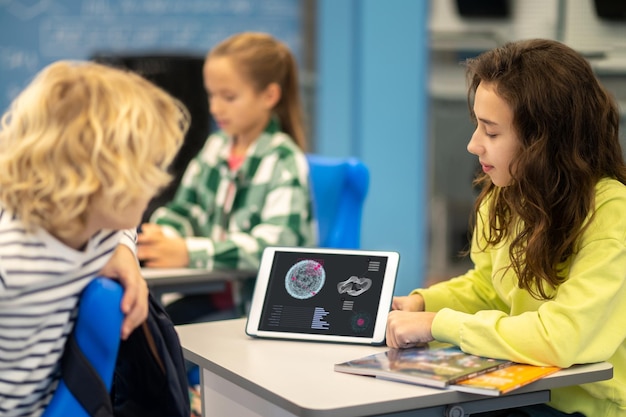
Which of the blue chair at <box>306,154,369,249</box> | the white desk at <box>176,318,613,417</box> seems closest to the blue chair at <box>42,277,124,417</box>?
the white desk at <box>176,318,613,417</box>

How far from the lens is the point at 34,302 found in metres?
1.46

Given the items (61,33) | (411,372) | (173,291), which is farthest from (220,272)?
(61,33)

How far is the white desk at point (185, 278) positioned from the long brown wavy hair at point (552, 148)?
1038 mm

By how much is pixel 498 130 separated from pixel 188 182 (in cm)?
157

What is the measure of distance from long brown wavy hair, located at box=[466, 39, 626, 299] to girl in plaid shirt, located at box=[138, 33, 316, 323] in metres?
1.12

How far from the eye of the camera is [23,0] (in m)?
4.58

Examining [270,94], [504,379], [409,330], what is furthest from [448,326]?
[270,94]

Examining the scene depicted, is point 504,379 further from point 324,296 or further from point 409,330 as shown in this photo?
point 324,296

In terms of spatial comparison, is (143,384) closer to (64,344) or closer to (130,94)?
(64,344)

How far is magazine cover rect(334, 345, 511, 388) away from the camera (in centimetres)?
158

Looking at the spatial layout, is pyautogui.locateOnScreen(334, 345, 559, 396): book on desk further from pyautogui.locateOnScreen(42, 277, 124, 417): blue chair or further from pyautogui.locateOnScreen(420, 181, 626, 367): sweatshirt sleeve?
pyautogui.locateOnScreen(42, 277, 124, 417): blue chair

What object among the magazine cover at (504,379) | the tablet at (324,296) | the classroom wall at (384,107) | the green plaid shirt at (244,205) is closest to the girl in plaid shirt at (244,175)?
the green plaid shirt at (244,205)

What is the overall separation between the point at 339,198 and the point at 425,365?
1.39 metres

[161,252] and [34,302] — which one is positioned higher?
[34,302]
